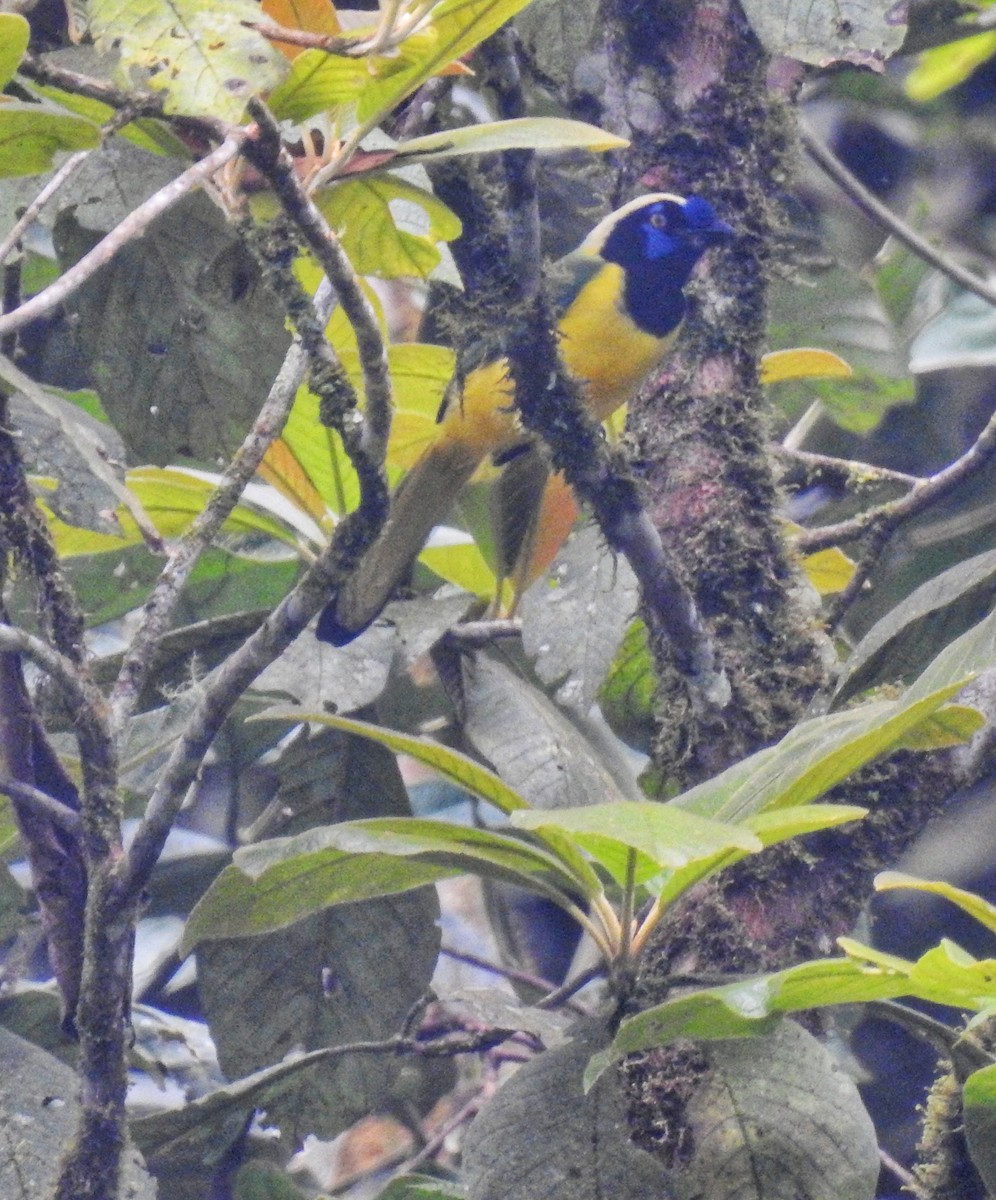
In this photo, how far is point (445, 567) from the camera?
2.21 m

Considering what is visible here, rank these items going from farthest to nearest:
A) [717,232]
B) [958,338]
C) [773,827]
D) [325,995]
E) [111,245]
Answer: [958,338] → [717,232] → [325,995] → [773,827] → [111,245]

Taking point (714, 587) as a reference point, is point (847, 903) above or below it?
below

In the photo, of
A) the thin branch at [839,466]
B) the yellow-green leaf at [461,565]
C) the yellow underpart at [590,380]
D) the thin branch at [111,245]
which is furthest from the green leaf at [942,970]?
the yellow underpart at [590,380]

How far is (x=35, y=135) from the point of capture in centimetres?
102

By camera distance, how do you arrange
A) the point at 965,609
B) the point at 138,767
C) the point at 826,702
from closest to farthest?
the point at 826,702, the point at 138,767, the point at 965,609

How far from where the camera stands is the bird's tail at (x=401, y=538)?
180 centimetres

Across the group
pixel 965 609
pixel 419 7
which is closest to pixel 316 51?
pixel 419 7

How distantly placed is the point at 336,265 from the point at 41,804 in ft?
1.72

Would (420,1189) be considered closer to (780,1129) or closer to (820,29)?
(780,1129)

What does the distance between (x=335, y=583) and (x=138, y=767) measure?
0.54 meters

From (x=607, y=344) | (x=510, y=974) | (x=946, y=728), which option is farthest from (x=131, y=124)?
(x=510, y=974)

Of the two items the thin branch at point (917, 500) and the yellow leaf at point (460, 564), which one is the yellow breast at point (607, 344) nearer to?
the yellow leaf at point (460, 564)

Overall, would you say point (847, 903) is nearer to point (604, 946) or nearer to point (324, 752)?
point (604, 946)

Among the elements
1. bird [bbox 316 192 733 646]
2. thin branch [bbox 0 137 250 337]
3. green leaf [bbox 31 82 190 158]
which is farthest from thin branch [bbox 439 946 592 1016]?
thin branch [bbox 0 137 250 337]
